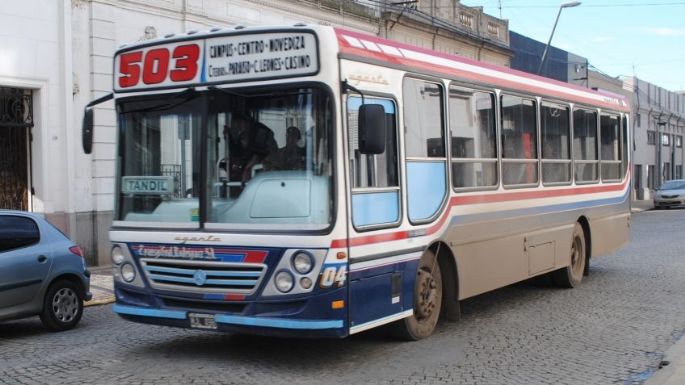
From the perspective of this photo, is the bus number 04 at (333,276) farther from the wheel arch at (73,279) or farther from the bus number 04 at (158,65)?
the wheel arch at (73,279)


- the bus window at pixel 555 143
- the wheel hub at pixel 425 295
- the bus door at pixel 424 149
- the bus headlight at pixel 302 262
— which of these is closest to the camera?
the bus headlight at pixel 302 262

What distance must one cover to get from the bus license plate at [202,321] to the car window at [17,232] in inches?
116

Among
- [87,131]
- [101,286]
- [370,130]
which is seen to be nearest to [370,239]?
[370,130]

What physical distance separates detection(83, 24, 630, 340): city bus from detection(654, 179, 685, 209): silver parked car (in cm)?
3280

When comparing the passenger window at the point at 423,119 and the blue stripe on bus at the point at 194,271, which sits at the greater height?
the passenger window at the point at 423,119

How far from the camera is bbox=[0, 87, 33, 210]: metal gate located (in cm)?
1437

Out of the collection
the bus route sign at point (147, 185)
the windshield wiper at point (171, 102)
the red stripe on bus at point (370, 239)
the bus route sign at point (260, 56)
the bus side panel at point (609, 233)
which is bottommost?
the bus side panel at point (609, 233)

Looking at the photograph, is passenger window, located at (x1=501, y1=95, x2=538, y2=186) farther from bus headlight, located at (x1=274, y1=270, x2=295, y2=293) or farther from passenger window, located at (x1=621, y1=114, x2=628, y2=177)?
passenger window, located at (x1=621, y1=114, x2=628, y2=177)

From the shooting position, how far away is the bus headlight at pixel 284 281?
621 cm

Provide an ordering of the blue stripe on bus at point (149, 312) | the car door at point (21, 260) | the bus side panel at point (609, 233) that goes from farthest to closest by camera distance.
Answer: the bus side panel at point (609, 233)
the car door at point (21, 260)
the blue stripe on bus at point (149, 312)

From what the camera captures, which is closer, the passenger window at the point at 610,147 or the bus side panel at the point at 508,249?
the bus side panel at the point at 508,249

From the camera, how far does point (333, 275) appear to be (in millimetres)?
6250

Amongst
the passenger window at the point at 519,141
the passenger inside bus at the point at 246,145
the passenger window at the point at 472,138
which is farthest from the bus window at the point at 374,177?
the passenger window at the point at 519,141

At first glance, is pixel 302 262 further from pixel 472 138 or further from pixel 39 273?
pixel 39 273
